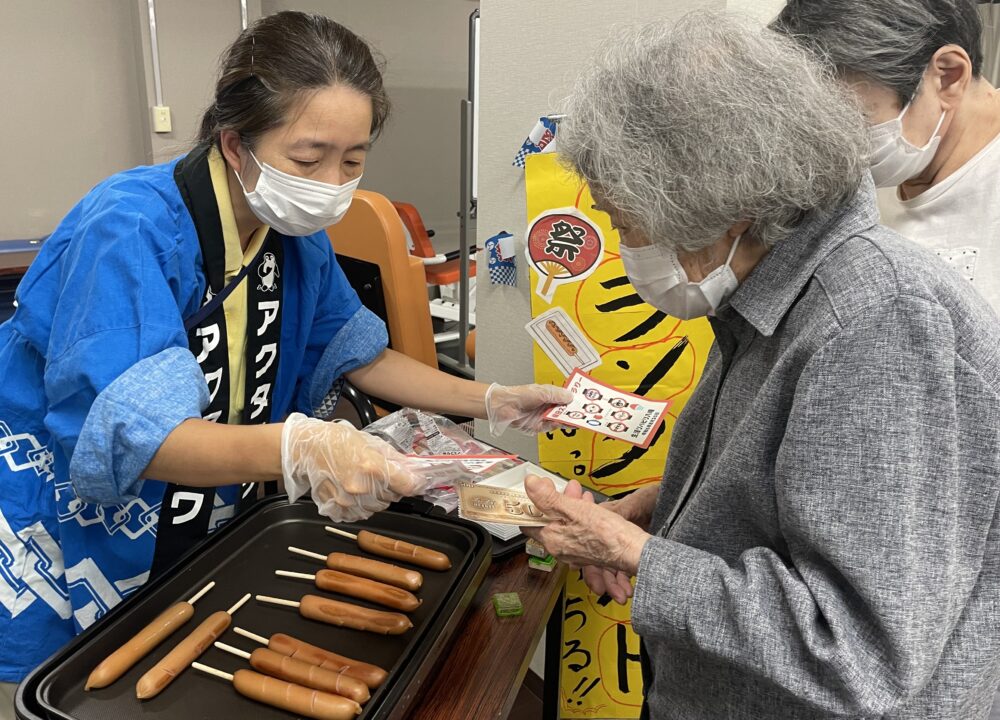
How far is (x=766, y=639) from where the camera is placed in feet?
2.41

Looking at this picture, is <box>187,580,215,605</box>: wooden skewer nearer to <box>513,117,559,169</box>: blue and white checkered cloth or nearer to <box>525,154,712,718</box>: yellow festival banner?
<box>525,154,712,718</box>: yellow festival banner

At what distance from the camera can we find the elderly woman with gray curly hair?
2.23ft

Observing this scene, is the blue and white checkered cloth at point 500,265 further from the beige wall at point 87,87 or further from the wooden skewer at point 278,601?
the beige wall at point 87,87

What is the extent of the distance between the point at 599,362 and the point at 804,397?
1.03 metres

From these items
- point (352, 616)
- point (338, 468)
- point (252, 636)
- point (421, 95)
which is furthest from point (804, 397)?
point (421, 95)

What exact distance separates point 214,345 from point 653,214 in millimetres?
823

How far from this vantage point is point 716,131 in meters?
0.73

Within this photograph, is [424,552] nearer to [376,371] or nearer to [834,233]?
[376,371]

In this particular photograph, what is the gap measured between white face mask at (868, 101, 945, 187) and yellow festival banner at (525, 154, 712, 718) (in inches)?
19.4

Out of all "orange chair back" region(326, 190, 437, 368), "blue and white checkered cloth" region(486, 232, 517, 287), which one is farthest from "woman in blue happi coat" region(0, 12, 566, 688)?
"orange chair back" region(326, 190, 437, 368)

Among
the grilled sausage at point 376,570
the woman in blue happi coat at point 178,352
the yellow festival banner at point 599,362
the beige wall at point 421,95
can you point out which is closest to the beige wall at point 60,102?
the beige wall at point 421,95

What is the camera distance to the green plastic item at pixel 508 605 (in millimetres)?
1222

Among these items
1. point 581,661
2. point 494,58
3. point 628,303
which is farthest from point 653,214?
point 581,661

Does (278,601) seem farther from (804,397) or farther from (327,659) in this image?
(804,397)
